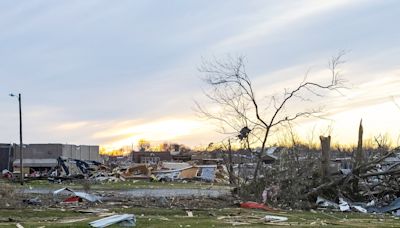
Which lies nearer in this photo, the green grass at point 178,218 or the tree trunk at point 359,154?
the green grass at point 178,218

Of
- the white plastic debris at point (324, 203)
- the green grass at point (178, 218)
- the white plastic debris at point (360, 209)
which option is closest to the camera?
the green grass at point (178, 218)

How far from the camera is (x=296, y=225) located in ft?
44.1

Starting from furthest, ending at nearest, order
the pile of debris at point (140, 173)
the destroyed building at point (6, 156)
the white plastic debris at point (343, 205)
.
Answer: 1. the destroyed building at point (6, 156)
2. the pile of debris at point (140, 173)
3. the white plastic debris at point (343, 205)

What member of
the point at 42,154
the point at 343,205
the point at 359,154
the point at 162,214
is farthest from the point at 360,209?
the point at 42,154

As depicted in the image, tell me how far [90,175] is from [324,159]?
27.2 meters

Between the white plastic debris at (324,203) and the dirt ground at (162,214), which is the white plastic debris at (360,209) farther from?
the dirt ground at (162,214)

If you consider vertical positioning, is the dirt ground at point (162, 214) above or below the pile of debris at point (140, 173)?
below

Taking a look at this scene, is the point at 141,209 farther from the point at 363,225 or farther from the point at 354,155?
the point at 354,155

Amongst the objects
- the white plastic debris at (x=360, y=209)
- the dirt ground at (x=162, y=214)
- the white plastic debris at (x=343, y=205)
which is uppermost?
the dirt ground at (x=162, y=214)

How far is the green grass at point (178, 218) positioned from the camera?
1289 cm

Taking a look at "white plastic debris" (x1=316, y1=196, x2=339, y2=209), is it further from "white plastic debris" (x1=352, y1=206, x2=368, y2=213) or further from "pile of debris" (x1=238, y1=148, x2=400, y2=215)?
"white plastic debris" (x1=352, y1=206, x2=368, y2=213)

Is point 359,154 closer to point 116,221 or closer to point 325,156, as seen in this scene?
point 325,156

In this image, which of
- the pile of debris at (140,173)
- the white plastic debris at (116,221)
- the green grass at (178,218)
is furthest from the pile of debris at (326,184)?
the pile of debris at (140,173)

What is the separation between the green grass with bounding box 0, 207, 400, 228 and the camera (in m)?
12.9
